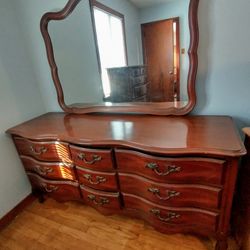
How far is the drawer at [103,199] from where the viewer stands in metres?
1.25

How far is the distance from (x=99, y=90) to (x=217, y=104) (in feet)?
3.10

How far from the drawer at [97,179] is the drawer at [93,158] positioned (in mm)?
45

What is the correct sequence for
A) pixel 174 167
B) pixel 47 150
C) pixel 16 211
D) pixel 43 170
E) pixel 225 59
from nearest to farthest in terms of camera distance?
pixel 174 167 < pixel 225 59 < pixel 47 150 < pixel 43 170 < pixel 16 211

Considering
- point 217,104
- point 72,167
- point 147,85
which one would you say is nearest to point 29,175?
point 72,167

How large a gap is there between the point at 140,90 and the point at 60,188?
3.43 feet

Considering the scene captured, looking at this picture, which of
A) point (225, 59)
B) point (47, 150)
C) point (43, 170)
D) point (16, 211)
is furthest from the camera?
point (16, 211)

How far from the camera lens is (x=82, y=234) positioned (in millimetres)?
1372

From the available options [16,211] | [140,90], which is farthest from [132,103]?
[16,211]

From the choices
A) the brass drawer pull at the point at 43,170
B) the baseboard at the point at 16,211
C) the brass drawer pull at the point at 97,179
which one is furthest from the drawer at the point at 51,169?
the baseboard at the point at 16,211

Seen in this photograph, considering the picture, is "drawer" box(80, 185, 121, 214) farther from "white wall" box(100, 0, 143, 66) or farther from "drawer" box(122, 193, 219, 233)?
"white wall" box(100, 0, 143, 66)

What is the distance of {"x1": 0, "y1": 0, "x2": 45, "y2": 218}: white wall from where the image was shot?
1.46m

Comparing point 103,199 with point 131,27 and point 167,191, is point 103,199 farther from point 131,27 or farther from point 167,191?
point 131,27

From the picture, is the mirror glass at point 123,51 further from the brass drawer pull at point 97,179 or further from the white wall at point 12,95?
the brass drawer pull at point 97,179

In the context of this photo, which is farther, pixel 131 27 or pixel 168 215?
pixel 131 27
